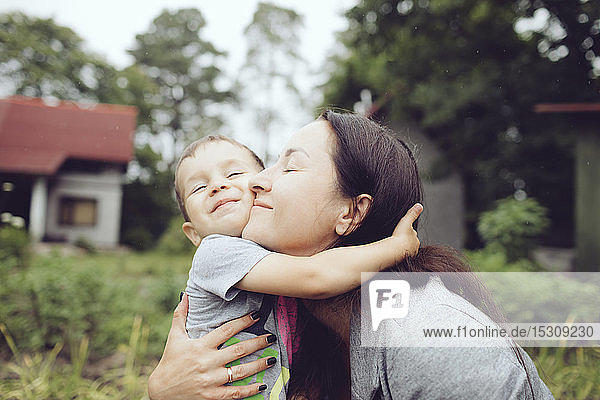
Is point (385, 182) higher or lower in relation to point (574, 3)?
lower

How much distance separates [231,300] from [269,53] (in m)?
2.47

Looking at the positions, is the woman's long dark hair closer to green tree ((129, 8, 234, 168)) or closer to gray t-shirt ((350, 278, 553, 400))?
gray t-shirt ((350, 278, 553, 400))

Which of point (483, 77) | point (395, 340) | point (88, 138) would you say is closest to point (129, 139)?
point (88, 138)

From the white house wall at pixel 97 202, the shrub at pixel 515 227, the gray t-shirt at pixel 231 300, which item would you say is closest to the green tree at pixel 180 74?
the white house wall at pixel 97 202

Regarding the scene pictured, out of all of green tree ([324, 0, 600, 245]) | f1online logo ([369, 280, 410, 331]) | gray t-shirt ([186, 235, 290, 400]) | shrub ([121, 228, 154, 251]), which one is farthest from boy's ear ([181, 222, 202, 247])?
green tree ([324, 0, 600, 245])

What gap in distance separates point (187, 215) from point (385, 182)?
640 millimetres

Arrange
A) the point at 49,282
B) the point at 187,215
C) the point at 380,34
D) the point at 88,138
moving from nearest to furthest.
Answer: the point at 187,215 < the point at 49,282 < the point at 88,138 < the point at 380,34

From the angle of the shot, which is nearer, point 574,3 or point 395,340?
point 395,340

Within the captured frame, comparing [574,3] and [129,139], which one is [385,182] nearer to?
[574,3]

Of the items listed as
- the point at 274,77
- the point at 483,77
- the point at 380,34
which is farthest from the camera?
the point at 380,34

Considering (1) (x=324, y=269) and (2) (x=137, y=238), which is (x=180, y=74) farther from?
(1) (x=324, y=269)

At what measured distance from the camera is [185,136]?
118 inches

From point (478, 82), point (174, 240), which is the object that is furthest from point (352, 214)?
point (478, 82)

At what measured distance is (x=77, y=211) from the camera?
3797mm
